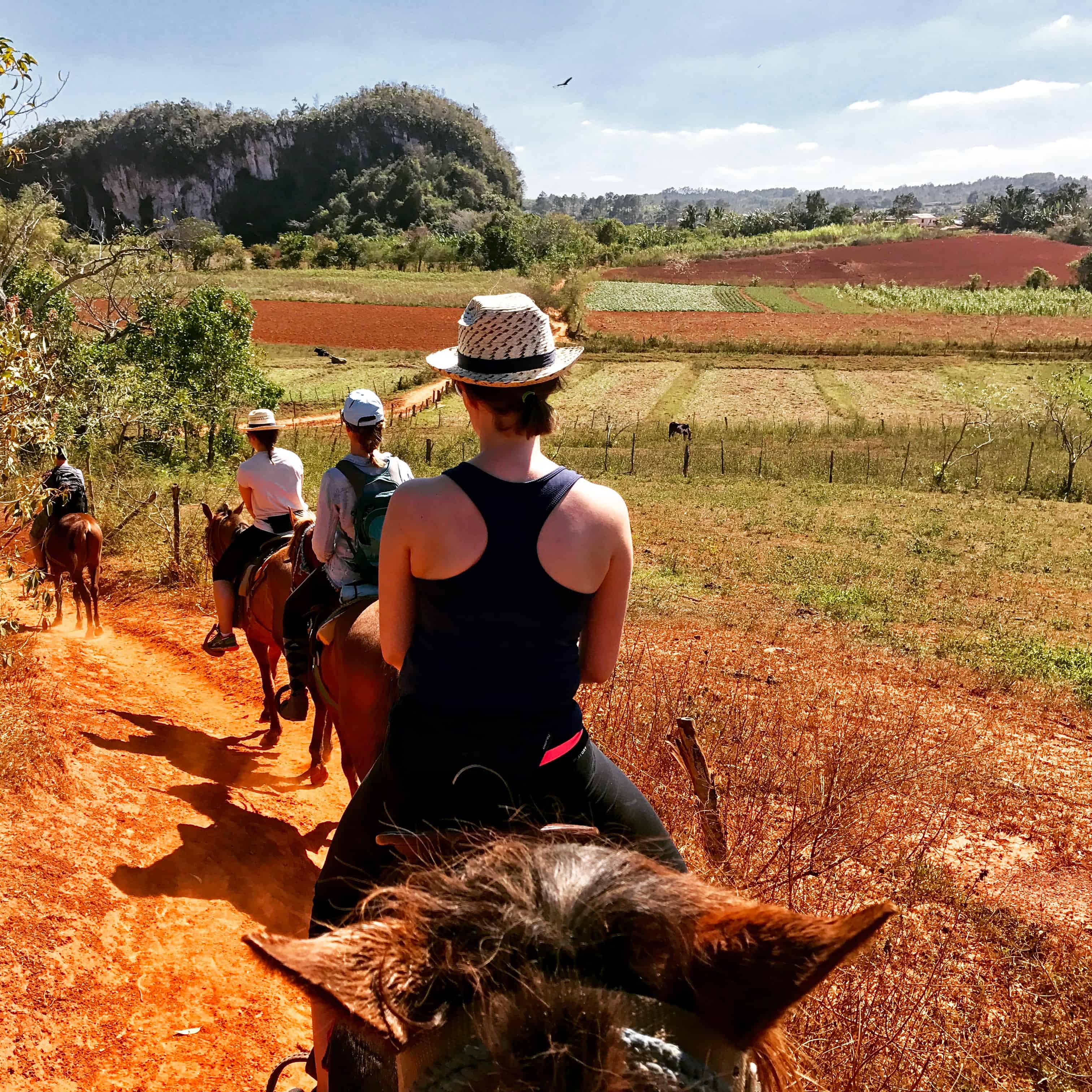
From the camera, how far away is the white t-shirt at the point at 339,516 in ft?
17.2

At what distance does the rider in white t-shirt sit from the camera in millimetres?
7188

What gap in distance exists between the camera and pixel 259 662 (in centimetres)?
809

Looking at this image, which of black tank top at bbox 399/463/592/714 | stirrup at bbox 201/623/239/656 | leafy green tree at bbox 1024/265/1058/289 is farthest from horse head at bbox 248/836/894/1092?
leafy green tree at bbox 1024/265/1058/289

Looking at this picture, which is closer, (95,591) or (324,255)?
(95,591)

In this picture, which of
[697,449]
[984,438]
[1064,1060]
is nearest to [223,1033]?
[1064,1060]

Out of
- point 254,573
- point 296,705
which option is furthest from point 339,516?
point 254,573

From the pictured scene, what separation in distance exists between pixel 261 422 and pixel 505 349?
5.40 metres

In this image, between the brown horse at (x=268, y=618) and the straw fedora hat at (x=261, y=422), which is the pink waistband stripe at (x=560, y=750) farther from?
the straw fedora hat at (x=261, y=422)

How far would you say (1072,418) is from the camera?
115 ft

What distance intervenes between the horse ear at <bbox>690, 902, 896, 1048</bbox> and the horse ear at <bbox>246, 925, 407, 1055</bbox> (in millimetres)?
456

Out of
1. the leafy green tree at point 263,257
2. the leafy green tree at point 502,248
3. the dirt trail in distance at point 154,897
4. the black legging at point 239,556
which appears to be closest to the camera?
the dirt trail in distance at point 154,897

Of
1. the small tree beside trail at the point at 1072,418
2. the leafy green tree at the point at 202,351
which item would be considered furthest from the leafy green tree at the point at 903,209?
the leafy green tree at the point at 202,351

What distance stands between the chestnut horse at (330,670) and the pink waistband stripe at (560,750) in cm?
246

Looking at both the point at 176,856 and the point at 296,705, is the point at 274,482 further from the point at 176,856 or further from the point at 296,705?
the point at 176,856
